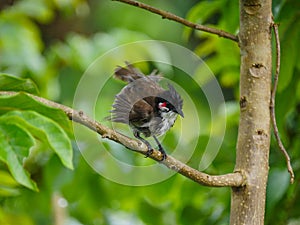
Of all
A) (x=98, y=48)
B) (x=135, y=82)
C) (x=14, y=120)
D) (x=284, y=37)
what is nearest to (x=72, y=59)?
(x=98, y=48)

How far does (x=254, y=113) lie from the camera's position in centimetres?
90

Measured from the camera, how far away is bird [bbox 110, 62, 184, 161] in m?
0.83

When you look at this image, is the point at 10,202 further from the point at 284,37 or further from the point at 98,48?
the point at 284,37

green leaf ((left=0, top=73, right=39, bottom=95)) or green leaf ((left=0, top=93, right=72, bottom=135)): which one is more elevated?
green leaf ((left=0, top=73, right=39, bottom=95))

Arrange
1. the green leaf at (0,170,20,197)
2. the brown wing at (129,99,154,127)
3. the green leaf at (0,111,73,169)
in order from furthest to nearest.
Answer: the green leaf at (0,170,20,197), the green leaf at (0,111,73,169), the brown wing at (129,99,154,127)

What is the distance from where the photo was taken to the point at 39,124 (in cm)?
98

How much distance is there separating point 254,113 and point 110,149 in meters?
0.51

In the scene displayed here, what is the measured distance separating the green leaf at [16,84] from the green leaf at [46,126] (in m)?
0.03

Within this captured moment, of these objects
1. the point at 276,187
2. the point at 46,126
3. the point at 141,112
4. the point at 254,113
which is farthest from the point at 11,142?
the point at 276,187

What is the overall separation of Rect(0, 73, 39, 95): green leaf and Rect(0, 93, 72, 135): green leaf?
3 centimetres

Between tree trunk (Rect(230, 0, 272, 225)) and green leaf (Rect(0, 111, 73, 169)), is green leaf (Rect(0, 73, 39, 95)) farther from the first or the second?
tree trunk (Rect(230, 0, 272, 225))

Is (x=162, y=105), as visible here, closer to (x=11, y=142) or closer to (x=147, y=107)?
(x=147, y=107)

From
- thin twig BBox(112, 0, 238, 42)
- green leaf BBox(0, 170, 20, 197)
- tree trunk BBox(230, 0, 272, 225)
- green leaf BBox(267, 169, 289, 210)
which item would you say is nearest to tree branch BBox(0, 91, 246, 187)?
tree trunk BBox(230, 0, 272, 225)

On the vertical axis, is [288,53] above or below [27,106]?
above
